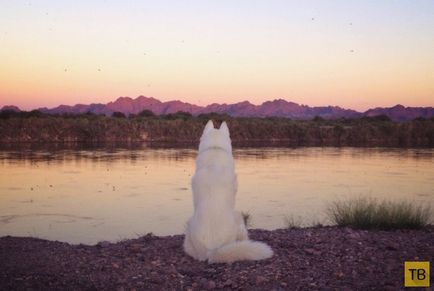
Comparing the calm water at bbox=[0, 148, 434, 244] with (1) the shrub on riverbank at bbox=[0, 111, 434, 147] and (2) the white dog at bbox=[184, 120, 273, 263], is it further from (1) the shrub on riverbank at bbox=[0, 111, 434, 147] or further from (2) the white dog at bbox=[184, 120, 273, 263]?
(1) the shrub on riverbank at bbox=[0, 111, 434, 147]

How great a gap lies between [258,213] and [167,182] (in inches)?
239

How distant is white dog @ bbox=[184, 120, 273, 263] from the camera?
18.1 feet

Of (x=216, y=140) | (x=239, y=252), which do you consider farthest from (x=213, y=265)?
(x=216, y=140)

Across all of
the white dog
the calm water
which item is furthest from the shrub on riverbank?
the white dog

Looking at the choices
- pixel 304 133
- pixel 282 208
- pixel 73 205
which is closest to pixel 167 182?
pixel 73 205

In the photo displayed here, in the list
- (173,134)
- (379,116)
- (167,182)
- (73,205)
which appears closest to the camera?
(73,205)

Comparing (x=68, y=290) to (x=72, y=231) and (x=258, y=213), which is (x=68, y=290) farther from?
(x=258, y=213)

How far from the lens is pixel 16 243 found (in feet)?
22.7

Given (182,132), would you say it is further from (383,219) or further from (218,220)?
(218,220)

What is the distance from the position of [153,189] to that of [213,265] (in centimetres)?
1027
